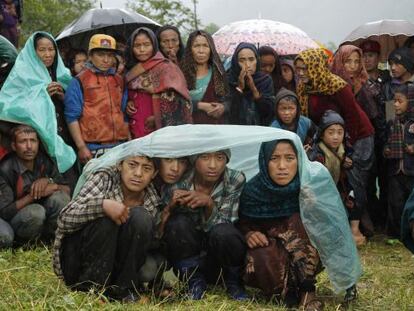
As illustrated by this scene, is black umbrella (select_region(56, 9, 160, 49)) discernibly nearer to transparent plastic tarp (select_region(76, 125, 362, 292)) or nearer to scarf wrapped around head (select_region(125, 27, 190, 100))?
scarf wrapped around head (select_region(125, 27, 190, 100))

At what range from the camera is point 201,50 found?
494 centimetres

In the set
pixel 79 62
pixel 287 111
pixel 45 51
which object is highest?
pixel 45 51

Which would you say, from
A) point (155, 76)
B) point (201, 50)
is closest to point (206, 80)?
point (201, 50)

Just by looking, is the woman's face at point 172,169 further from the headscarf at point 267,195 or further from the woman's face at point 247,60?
the woman's face at point 247,60

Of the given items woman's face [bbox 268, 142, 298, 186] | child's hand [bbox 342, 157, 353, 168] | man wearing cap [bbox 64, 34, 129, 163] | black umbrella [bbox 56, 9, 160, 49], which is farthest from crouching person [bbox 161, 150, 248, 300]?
black umbrella [bbox 56, 9, 160, 49]

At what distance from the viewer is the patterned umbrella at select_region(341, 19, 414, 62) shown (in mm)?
6820

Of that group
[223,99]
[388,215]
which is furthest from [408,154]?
[223,99]

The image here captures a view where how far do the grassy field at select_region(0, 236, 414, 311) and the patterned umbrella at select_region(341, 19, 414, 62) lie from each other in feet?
10.2

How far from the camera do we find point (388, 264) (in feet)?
15.4

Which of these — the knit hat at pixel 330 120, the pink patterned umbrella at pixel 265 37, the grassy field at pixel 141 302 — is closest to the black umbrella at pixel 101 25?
the pink patterned umbrella at pixel 265 37

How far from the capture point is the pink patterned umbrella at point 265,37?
24.2 feet

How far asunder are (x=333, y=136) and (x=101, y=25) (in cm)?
296

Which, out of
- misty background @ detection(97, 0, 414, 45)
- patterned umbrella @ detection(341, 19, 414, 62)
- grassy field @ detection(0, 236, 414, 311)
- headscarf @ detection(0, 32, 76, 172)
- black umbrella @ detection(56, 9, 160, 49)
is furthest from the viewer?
misty background @ detection(97, 0, 414, 45)

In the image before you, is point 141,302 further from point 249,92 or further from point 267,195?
point 249,92
